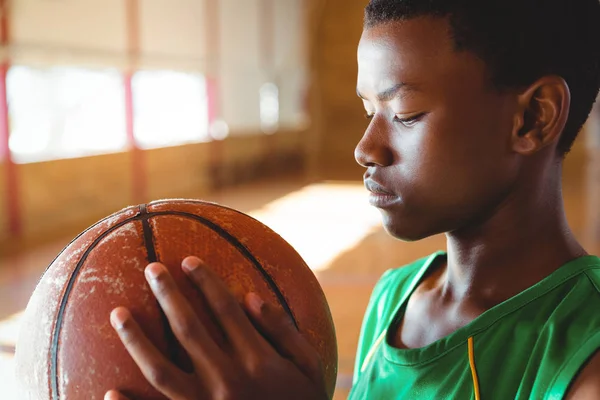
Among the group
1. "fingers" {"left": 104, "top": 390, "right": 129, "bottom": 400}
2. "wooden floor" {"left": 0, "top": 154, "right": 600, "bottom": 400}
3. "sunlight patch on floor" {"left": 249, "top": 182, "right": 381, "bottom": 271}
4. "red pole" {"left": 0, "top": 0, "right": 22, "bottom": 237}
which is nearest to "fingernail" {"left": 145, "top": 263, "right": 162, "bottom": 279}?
"fingers" {"left": 104, "top": 390, "right": 129, "bottom": 400}

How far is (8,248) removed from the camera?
18.5 feet

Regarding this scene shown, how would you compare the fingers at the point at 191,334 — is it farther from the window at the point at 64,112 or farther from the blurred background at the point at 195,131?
the window at the point at 64,112

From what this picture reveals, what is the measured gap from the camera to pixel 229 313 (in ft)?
2.38

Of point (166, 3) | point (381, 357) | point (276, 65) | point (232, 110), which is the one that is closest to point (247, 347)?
point (381, 357)

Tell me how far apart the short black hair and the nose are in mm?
141

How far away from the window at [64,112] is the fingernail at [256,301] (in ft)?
18.3

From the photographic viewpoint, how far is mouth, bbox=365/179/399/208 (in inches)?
37.4

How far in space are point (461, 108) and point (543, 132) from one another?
114 millimetres

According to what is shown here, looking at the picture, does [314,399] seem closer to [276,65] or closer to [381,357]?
[381,357]

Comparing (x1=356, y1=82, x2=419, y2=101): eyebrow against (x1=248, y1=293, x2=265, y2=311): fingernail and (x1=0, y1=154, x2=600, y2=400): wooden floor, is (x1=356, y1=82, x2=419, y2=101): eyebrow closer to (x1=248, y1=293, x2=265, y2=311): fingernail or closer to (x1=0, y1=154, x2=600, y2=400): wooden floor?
(x1=248, y1=293, x2=265, y2=311): fingernail

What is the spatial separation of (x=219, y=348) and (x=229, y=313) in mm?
36

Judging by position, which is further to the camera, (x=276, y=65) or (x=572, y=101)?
(x=276, y=65)

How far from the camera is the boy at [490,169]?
869mm

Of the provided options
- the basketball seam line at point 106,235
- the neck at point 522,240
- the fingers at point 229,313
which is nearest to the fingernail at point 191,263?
the fingers at point 229,313
